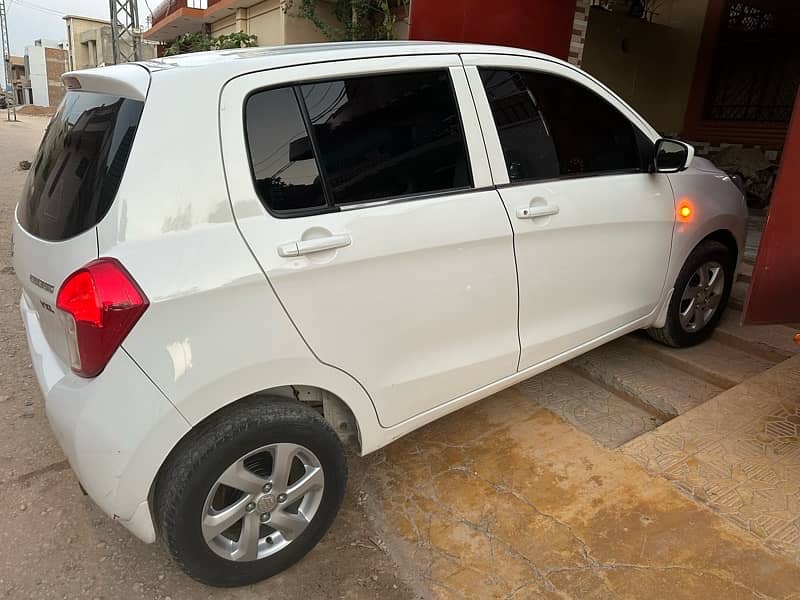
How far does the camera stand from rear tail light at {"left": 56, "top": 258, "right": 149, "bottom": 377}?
1.66m

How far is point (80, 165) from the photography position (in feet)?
6.21

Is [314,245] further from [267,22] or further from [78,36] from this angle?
[78,36]

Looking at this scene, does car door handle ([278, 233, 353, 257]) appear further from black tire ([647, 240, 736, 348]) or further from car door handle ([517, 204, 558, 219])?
black tire ([647, 240, 736, 348])

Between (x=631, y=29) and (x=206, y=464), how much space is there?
8408 millimetres

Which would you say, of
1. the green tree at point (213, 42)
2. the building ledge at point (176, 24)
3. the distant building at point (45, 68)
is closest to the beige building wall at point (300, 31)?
the green tree at point (213, 42)

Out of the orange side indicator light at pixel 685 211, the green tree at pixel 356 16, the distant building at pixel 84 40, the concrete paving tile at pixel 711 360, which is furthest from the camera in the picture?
the distant building at pixel 84 40

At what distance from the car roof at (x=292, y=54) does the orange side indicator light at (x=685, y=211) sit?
1449 millimetres

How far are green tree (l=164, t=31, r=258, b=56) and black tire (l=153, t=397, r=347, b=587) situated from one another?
9164 millimetres

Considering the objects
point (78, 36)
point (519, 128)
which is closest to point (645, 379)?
point (519, 128)

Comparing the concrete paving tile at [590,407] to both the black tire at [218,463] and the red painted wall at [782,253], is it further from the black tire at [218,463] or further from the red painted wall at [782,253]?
the black tire at [218,463]

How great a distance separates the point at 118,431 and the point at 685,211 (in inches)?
119

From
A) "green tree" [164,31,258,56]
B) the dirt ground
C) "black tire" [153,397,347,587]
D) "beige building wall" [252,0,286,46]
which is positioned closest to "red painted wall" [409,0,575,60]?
the dirt ground

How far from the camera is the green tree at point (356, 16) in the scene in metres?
8.30

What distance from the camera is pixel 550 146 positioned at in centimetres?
270
